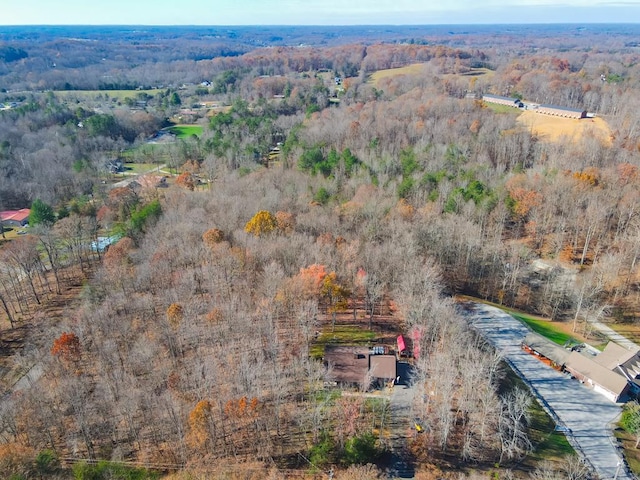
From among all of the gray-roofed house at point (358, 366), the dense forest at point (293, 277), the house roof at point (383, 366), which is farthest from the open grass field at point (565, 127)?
the gray-roofed house at point (358, 366)

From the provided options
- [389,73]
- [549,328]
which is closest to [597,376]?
[549,328]

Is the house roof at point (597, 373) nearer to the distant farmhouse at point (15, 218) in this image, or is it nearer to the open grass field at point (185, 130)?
the distant farmhouse at point (15, 218)

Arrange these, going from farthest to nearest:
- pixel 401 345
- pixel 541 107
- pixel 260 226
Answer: pixel 541 107, pixel 260 226, pixel 401 345

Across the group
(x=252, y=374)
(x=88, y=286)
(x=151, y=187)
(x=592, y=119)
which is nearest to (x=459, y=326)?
(x=252, y=374)

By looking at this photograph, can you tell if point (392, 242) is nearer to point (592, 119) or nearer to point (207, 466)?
point (207, 466)

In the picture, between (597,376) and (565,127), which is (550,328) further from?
(565,127)

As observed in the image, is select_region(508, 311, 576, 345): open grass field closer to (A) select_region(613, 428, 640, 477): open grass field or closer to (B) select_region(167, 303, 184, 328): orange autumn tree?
(A) select_region(613, 428, 640, 477): open grass field
